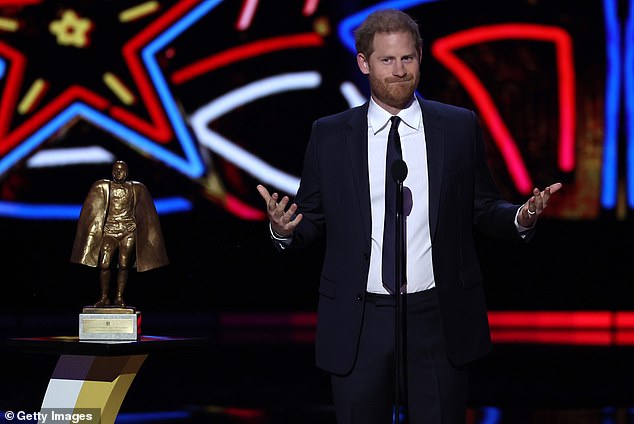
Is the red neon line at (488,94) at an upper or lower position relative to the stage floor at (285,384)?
upper

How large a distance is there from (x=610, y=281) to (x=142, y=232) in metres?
6.01

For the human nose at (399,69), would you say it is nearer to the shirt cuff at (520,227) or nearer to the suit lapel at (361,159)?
the suit lapel at (361,159)

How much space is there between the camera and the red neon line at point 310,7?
7617 mm

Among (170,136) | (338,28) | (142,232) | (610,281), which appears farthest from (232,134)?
(142,232)

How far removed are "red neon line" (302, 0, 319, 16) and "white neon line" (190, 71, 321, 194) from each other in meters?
0.48

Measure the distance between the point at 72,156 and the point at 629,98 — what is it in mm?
4282

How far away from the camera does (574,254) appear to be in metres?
7.96

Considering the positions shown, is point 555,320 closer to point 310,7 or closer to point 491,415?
point 310,7

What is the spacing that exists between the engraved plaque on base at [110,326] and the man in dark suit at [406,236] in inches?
23.1

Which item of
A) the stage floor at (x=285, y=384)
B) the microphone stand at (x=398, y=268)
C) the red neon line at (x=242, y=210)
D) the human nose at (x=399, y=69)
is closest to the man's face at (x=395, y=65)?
the human nose at (x=399, y=69)

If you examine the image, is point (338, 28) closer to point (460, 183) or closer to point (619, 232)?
point (619, 232)

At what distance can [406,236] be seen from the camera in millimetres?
2234

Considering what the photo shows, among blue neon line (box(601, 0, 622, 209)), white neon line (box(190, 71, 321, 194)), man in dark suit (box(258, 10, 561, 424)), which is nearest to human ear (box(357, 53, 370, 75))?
man in dark suit (box(258, 10, 561, 424))

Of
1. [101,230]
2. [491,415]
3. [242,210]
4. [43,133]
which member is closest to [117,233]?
[101,230]
